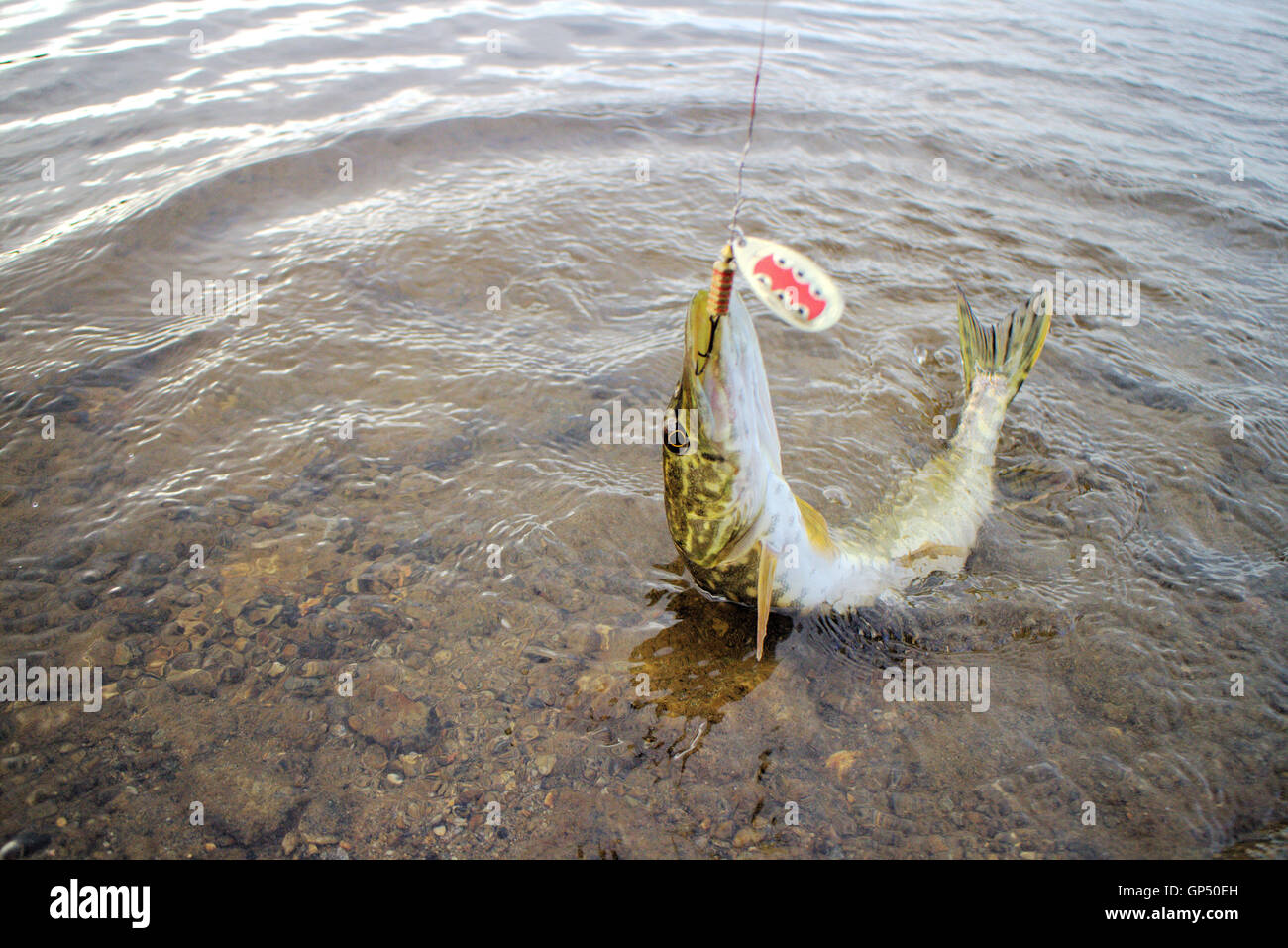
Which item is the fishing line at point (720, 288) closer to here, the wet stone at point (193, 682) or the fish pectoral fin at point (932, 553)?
the fish pectoral fin at point (932, 553)

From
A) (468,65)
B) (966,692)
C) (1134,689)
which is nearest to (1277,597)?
(1134,689)

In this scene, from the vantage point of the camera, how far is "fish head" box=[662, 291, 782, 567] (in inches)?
97.2

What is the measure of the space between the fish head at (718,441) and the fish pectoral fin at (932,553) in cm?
104

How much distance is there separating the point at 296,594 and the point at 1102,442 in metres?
4.52

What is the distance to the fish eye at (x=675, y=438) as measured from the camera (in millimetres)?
2734

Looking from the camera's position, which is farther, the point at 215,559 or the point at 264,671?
the point at 215,559

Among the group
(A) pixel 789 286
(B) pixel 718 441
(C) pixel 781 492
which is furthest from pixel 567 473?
(A) pixel 789 286

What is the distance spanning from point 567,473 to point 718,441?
5.07 ft

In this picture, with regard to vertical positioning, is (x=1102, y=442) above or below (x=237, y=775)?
above

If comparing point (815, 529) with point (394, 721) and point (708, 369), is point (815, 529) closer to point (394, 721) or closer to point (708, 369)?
point (708, 369)

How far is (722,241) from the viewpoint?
20.0ft

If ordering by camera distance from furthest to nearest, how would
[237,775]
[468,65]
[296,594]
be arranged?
[468,65]
[296,594]
[237,775]

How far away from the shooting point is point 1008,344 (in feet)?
13.9
